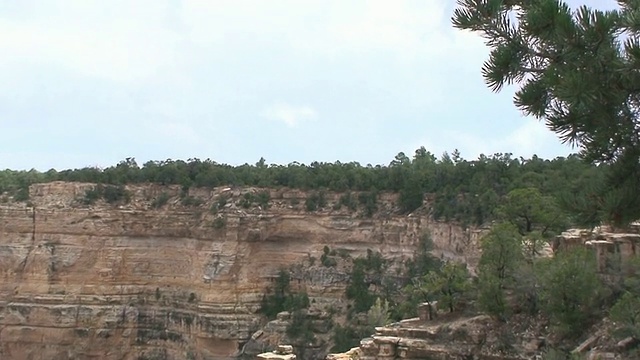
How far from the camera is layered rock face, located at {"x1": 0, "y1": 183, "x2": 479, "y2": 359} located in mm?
47594

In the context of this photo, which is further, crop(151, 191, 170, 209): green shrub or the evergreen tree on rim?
crop(151, 191, 170, 209): green shrub

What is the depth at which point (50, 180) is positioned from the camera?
2169 inches

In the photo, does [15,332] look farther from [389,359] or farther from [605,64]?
[605,64]

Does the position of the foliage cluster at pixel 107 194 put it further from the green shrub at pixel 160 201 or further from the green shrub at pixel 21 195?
the green shrub at pixel 21 195

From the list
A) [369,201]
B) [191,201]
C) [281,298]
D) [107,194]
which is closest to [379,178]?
[369,201]

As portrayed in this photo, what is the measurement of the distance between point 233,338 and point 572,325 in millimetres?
30346

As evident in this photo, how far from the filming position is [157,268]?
50.6 metres

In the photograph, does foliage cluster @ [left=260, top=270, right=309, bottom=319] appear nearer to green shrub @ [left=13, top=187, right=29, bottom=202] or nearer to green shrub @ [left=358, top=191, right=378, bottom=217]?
green shrub @ [left=358, top=191, right=378, bottom=217]

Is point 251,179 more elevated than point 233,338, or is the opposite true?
point 251,179

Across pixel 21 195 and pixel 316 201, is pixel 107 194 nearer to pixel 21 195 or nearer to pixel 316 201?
pixel 21 195

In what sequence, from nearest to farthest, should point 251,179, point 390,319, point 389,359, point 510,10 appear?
point 510,10
point 389,359
point 390,319
point 251,179

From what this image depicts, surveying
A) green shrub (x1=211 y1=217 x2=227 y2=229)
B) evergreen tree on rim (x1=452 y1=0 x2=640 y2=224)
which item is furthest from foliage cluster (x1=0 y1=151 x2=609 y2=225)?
evergreen tree on rim (x1=452 y1=0 x2=640 y2=224)

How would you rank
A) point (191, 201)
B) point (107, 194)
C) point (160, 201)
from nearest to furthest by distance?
point (191, 201)
point (160, 201)
point (107, 194)

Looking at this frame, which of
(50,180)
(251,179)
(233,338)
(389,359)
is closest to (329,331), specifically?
(233,338)
